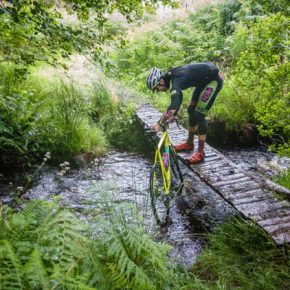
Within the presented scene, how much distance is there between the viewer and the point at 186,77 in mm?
6059

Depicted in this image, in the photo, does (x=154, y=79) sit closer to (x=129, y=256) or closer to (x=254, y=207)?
(x=254, y=207)

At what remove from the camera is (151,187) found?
5141mm

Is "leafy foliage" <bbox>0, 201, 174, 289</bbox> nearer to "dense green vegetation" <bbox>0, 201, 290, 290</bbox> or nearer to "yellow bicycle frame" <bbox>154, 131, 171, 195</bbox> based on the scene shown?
"dense green vegetation" <bbox>0, 201, 290, 290</bbox>

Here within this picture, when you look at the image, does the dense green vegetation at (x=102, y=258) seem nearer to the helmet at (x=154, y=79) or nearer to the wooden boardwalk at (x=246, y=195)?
the wooden boardwalk at (x=246, y=195)

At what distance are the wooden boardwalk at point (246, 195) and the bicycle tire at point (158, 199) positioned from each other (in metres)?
0.76

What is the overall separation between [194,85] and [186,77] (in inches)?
15.8

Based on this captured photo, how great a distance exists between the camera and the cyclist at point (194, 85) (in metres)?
5.85

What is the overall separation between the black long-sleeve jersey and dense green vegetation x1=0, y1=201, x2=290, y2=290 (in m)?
2.66

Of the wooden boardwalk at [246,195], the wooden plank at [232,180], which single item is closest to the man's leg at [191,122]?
the wooden boardwalk at [246,195]

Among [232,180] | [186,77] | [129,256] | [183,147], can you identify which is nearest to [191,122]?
[183,147]

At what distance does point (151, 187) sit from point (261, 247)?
173 cm

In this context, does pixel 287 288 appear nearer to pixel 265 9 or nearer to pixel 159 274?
pixel 159 274

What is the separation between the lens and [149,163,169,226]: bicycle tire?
5148 mm

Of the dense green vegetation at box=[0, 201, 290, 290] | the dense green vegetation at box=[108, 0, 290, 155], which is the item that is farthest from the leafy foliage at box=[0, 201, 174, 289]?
the dense green vegetation at box=[108, 0, 290, 155]
